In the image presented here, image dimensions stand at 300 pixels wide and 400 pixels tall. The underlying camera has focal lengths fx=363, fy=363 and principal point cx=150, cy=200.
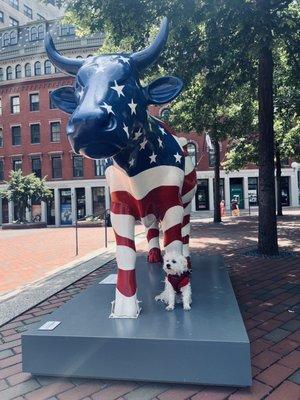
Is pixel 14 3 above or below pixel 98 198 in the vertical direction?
above

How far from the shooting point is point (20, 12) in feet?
137

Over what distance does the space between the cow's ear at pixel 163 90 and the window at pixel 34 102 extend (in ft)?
108

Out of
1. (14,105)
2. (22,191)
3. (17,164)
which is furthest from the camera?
(14,105)

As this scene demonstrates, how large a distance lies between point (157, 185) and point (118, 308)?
1.23m

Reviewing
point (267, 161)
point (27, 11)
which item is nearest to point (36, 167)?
point (27, 11)

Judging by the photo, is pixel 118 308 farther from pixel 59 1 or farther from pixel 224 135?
pixel 224 135

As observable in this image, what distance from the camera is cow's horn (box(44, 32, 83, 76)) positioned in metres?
3.21

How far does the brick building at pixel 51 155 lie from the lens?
32.9m

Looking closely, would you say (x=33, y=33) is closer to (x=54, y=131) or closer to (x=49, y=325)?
(x=54, y=131)

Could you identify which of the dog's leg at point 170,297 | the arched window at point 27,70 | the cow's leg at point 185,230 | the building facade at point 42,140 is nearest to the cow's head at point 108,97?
the dog's leg at point 170,297

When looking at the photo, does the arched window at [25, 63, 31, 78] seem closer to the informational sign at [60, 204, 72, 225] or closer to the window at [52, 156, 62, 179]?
the window at [52, 156, 62, 179]

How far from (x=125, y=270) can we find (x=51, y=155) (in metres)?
31.5

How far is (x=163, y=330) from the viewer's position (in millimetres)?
2945

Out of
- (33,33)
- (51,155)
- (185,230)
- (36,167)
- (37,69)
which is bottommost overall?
(185,230)
